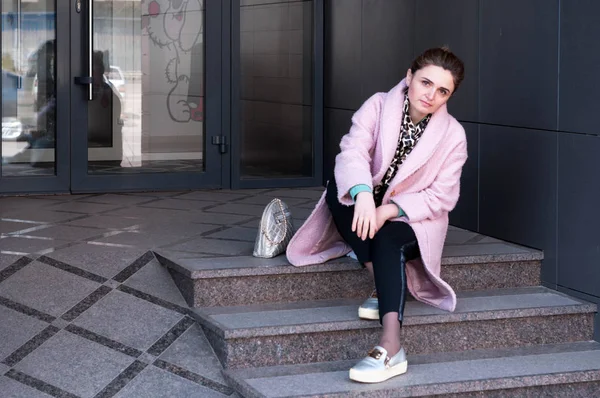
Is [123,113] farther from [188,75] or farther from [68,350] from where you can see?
[68,350]

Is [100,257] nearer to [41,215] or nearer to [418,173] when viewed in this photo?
[41,215]

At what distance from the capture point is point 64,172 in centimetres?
654

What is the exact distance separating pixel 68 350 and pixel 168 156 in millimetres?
3124

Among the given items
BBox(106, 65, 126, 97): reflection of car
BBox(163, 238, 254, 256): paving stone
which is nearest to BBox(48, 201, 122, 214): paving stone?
BBox(106, 65, 126, 97): reflection of car

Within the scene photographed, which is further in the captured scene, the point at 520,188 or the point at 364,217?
the point at 520,188

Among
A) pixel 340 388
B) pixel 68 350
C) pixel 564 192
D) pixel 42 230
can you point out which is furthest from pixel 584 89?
pixel 42 230

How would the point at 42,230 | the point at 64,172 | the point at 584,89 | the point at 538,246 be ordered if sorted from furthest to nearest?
1. the point at 64,172
2. the point at 42,230
3. the point at 538,246
4. the point at 584,89

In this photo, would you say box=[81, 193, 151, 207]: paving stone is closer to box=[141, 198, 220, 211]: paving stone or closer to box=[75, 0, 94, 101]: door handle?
box=[141, 198, 220, 211]: paving stone

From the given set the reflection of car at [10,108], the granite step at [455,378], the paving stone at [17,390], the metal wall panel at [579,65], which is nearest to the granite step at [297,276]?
the granite step at [455,378]

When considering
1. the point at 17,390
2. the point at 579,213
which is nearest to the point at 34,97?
the point at 17,390

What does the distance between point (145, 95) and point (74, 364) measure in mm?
3262

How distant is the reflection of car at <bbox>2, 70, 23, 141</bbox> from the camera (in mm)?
6359

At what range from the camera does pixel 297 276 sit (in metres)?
4.26

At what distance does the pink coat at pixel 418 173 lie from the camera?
154 inches
